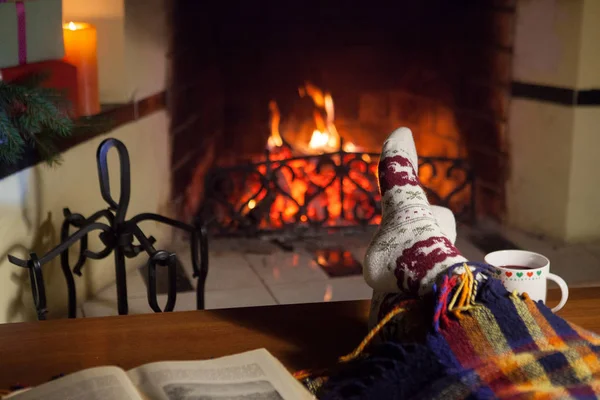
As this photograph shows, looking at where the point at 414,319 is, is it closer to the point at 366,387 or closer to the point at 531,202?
the point at 366,387

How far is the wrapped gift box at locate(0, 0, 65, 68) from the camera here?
1237 millimetres

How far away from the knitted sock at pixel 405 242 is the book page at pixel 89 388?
0.95 feet

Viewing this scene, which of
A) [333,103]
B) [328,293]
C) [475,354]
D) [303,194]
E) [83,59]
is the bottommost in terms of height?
[328,293]

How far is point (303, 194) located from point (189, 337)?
1.22 metres

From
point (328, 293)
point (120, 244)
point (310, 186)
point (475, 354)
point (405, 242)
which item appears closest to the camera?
point (475, 354)

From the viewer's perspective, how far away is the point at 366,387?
71cm

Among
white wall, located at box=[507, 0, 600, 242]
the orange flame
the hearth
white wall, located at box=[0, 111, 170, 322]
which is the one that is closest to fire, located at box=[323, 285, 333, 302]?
the hearth

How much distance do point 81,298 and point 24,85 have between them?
0.58 m

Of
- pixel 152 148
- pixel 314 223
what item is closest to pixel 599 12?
pixel 314 223

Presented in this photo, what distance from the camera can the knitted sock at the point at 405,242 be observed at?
794 millimetres

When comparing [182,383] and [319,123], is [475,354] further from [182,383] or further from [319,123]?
[319,123]

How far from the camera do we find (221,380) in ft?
2.46

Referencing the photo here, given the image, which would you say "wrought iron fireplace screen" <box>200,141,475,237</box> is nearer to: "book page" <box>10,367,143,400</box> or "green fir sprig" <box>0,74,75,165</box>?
"green fir sprig" <box>0,74,75,165</box>

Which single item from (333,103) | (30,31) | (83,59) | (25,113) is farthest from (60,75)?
(333,103)
